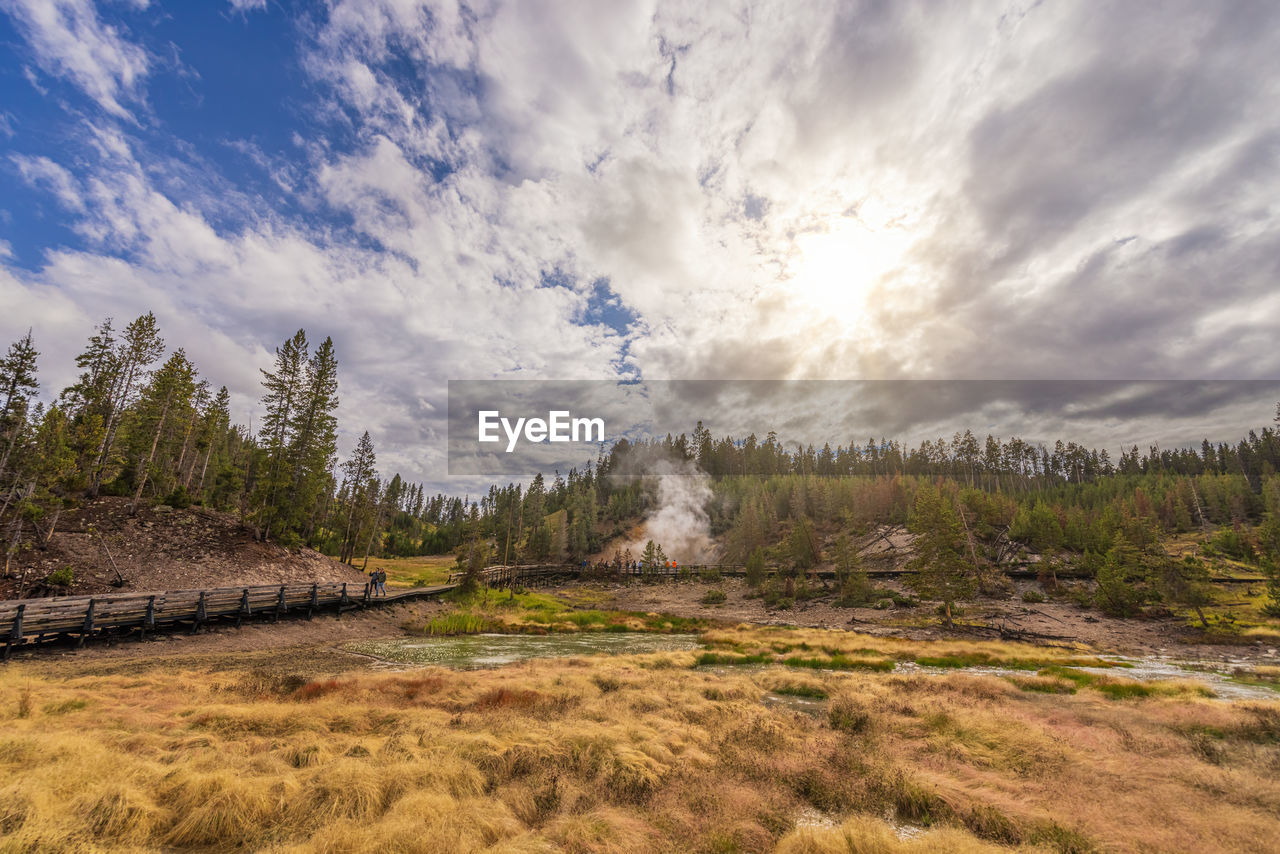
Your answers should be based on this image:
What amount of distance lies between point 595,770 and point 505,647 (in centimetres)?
2447

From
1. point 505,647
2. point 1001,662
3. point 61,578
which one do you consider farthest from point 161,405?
point 1001,662

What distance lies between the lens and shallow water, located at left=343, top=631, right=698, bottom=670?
2422 centimetres

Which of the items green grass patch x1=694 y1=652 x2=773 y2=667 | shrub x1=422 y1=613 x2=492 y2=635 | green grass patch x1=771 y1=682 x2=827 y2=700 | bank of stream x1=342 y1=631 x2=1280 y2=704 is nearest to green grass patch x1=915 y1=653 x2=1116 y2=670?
bank of stream x1=342 y1=631 x2=1280 y2=704

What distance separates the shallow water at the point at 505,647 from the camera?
2422cm

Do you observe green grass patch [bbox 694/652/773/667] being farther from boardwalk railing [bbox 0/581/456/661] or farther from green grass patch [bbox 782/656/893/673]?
boardwalk railing [bbox 0/581/456/661]

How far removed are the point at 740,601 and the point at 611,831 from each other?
71011 millimetres

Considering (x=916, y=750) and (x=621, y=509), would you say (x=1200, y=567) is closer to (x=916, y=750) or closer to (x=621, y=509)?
(x=916, y=750)

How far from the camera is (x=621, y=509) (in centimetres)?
15388

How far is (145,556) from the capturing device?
3316 cm

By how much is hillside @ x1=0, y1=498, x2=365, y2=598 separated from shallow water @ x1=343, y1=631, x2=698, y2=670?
50.3 feet

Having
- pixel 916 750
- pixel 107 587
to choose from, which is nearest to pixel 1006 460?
pixel 916 750

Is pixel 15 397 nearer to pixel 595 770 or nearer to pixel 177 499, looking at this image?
pixel 177 499

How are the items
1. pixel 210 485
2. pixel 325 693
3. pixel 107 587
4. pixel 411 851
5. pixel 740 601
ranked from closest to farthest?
pixel 411 851 < pixel 325 693 < pixel 107 587 < pixel 740 601 < pixel 210 485

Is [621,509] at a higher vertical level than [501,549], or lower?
higher
